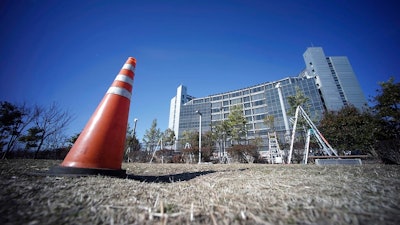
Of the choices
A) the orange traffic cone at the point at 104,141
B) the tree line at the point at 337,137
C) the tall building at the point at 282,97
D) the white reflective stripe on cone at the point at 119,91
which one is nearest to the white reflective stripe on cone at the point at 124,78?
the orange traffic cone at the point at 104,141

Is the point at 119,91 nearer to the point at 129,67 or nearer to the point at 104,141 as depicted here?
the point at 129,67

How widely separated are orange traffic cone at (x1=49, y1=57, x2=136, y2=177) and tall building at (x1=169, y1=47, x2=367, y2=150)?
1415 inches

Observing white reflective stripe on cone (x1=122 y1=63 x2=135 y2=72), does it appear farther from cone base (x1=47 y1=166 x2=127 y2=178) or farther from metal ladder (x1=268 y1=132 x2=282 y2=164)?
metal ladder (x1=268 y1=132 x2=282 y2=164)

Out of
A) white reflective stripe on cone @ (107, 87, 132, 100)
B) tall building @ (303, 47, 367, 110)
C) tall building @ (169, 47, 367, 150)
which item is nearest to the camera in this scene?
white reflective stripe on cone @ (107, 87, 132, 100)

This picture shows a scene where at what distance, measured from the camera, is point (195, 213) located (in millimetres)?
1029

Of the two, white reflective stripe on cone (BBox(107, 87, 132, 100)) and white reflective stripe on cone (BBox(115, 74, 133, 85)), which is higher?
white reflective stripe on cone (BBox(115, 74, 133, 85))

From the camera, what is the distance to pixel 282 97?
143ft

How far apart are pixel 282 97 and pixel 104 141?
48.7 meters

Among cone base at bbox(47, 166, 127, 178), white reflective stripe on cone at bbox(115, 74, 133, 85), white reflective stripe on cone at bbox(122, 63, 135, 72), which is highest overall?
white reflective stripe on cone at bbox(122, 63, 135, 72)

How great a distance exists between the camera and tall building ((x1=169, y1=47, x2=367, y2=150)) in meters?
43.2

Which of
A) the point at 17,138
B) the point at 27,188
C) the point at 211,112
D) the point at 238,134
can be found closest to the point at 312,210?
the point at 27,188

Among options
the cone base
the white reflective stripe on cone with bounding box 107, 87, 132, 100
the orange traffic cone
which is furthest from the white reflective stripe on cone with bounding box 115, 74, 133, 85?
the cone base

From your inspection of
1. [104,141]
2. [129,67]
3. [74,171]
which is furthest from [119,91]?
[74,171]

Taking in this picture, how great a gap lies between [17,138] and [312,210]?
1773 centimetres
